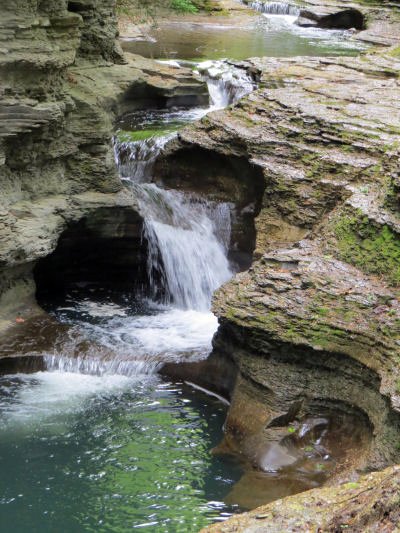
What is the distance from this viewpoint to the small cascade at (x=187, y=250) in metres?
10.7

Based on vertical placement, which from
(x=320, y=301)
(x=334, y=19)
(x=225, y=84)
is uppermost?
(x=334, y=19)

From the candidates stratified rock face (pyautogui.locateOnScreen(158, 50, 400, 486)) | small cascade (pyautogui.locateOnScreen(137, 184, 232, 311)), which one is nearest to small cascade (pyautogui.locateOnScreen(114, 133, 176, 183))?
small cascade (pyautogui.locateOnScreen(137, 184, 232, 311))

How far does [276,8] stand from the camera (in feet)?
83.8

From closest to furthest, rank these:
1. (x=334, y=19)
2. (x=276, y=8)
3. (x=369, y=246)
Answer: (x=369, y=246)
(x=334, y=19)
(x=276, y=8)

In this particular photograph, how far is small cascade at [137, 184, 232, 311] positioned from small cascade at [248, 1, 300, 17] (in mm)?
16006

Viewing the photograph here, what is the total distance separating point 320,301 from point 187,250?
3587mm

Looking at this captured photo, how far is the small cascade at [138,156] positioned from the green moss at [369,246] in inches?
166

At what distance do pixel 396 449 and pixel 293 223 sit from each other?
3.69 metres

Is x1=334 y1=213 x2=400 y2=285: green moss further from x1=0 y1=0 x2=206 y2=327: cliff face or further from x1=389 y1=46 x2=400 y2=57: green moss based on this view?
x1=389 y1=46 x2=400 y2=57: green moss

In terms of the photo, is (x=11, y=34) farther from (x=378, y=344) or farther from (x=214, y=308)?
(x=378, y=344)

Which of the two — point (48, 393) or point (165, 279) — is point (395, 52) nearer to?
point (165, 279)

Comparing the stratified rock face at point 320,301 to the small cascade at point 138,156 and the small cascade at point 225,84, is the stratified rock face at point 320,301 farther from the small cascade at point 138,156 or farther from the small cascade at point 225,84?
the small cascade at point 225,84

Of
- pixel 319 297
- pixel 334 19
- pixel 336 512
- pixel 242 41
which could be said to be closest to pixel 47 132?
Result: pixel 319 297

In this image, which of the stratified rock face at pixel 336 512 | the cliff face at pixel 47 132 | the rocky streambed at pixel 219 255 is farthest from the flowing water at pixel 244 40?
the stratified rock face at pixel 336 512
